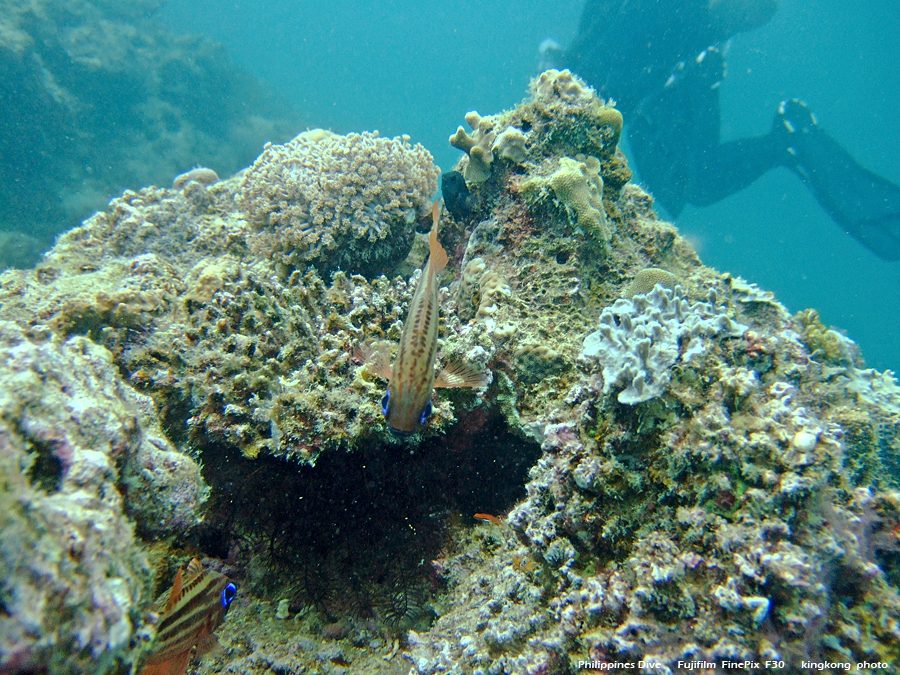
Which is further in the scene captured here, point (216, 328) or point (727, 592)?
point (216, 328)

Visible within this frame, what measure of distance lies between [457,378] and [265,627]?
2169 millimetres

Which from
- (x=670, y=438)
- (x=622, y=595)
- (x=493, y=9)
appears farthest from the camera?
(x=493, y=9)

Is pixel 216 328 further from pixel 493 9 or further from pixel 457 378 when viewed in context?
pixel 493 9

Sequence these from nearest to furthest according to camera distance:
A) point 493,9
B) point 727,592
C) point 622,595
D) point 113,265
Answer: point 727,592 < point 622,595 < point 113,265 < point 493,9

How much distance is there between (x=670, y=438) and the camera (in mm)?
2281

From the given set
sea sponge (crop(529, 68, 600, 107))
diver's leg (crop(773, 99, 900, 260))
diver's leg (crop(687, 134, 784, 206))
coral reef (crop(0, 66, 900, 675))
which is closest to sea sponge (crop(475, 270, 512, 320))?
coral reef (crop(0, 66, 900, 675))

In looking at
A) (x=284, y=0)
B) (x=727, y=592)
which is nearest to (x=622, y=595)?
(x=727, y=592)

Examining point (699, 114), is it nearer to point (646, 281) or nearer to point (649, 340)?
point (646, 281)

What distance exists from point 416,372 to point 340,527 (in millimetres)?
1400

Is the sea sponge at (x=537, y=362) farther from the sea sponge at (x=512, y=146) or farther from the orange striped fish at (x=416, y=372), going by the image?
the sea sponge at (x=512, y=146)

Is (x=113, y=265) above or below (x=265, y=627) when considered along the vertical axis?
above

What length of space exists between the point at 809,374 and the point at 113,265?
8106 millimetres

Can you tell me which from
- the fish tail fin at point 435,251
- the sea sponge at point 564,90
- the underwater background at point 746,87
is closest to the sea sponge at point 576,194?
the sea sponge at point 564,90

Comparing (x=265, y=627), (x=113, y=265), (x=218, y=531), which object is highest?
(x=113, y=265)
